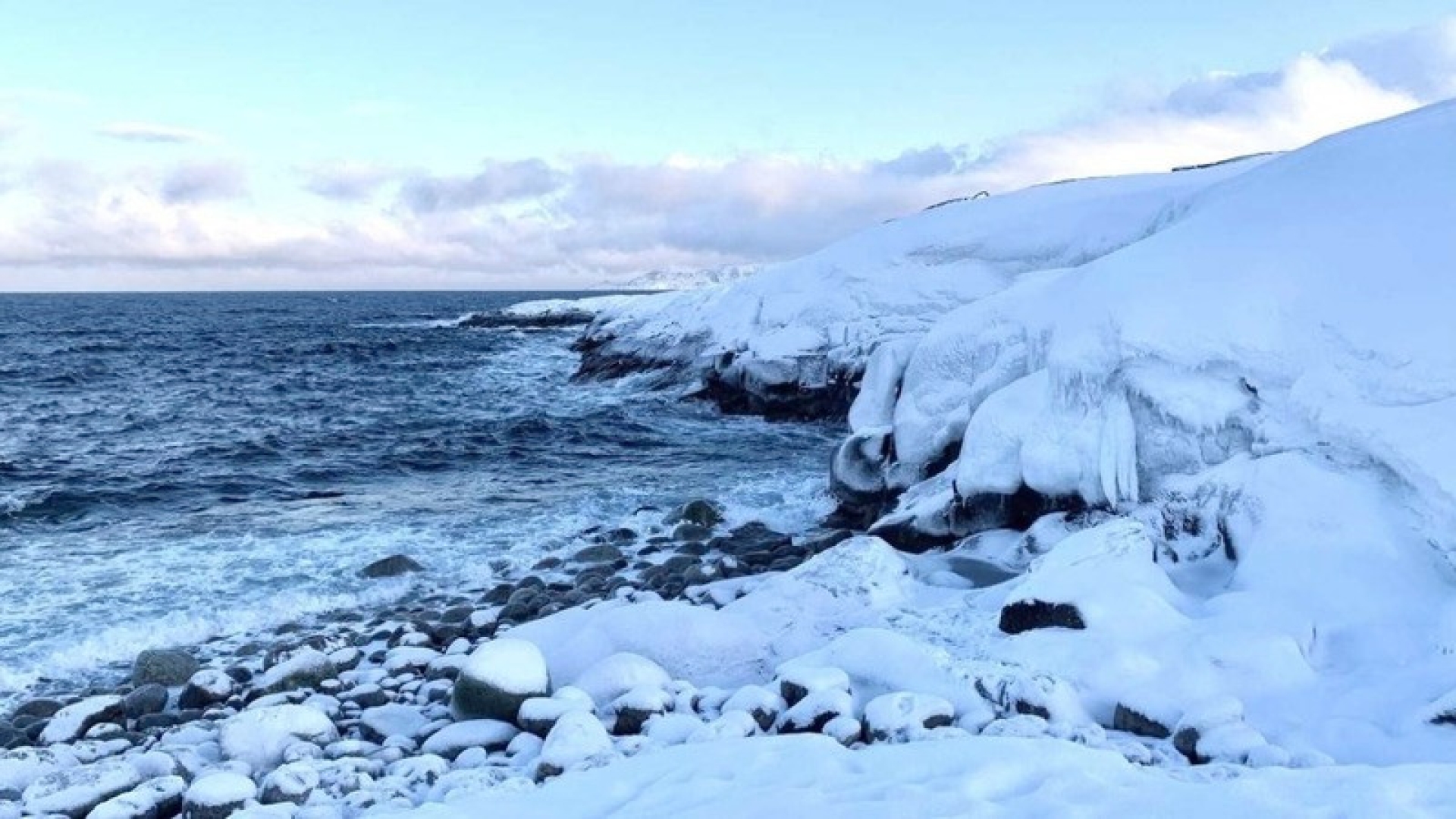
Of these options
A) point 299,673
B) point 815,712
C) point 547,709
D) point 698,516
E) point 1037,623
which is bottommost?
point 299,673

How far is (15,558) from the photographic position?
14.0m

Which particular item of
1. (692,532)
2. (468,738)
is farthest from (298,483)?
(468,738)

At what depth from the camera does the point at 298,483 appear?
19328mm

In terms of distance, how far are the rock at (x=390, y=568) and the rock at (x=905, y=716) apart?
8.34 meters

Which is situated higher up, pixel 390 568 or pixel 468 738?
pixel 468 738

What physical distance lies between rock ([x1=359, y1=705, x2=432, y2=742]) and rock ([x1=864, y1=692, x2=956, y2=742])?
380 cm

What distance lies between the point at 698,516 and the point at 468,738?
27.5 feet

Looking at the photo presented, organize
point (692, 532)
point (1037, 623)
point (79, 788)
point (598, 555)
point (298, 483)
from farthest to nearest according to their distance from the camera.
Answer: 1. point (298, 483)
2. point (692, 532)
3. point (598, 555)
4. point (1037, 623)
5. point (79, 788)

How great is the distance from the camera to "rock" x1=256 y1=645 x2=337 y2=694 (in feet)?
29.9

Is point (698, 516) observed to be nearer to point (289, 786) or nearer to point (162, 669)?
point (162, 669)

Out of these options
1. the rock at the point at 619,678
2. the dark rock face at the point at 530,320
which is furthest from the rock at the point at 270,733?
the dark rock face at the point at 530,320

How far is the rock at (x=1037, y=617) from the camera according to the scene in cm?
802

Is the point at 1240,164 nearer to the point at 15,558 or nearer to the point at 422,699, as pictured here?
the point at 422,699

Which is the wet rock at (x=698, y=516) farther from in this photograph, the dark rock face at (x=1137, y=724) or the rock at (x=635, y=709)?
the dark rock face at (x=1137, y=724)
